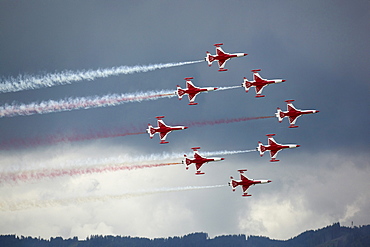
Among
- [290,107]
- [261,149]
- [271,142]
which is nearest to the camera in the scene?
[261,149]

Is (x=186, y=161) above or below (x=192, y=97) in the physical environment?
below

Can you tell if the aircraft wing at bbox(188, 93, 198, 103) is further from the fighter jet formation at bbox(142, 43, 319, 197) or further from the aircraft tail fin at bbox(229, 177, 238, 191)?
the aircraft tail fin at bbox(229, 177, 238, 191)

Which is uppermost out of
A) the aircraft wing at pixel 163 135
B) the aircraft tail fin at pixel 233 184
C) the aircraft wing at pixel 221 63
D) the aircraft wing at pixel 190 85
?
the aircraft wing at pixel 221 63

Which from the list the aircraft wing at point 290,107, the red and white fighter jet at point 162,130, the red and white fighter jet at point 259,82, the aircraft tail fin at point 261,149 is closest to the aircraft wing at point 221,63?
the red and white fighter jet at point 259,82

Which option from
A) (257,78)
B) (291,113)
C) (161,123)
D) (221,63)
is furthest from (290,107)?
(161,123)

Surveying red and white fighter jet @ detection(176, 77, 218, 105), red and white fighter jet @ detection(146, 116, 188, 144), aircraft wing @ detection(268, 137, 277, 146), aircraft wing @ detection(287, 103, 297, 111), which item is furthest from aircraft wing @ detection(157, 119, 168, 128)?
aircraft wing @ detection(287, 103, 297, 111)

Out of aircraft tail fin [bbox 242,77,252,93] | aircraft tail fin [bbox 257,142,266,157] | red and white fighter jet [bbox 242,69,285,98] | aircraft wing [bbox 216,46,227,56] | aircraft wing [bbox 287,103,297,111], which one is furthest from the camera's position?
aircraft wing [bbox 287,103,297,111]

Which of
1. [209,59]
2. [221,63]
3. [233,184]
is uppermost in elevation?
[209,59]

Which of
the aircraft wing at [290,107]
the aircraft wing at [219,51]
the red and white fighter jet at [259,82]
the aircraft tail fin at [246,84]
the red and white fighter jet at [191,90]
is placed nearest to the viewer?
the red and white fighter jet at [191,90]

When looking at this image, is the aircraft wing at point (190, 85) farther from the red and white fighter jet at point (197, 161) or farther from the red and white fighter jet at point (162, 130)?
the red and white fighter jet at point (197, 161)

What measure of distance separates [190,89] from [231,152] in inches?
781

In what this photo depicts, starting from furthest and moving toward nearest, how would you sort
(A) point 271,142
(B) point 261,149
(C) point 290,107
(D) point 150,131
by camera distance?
(A) point 271,142 < (C) point 290,107 < (B) point 261,149 < (D) point 150,131

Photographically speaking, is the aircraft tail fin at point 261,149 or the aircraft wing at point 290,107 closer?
the aircraft tail fin at point 261,149

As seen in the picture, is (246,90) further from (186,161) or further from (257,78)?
(186,161)
